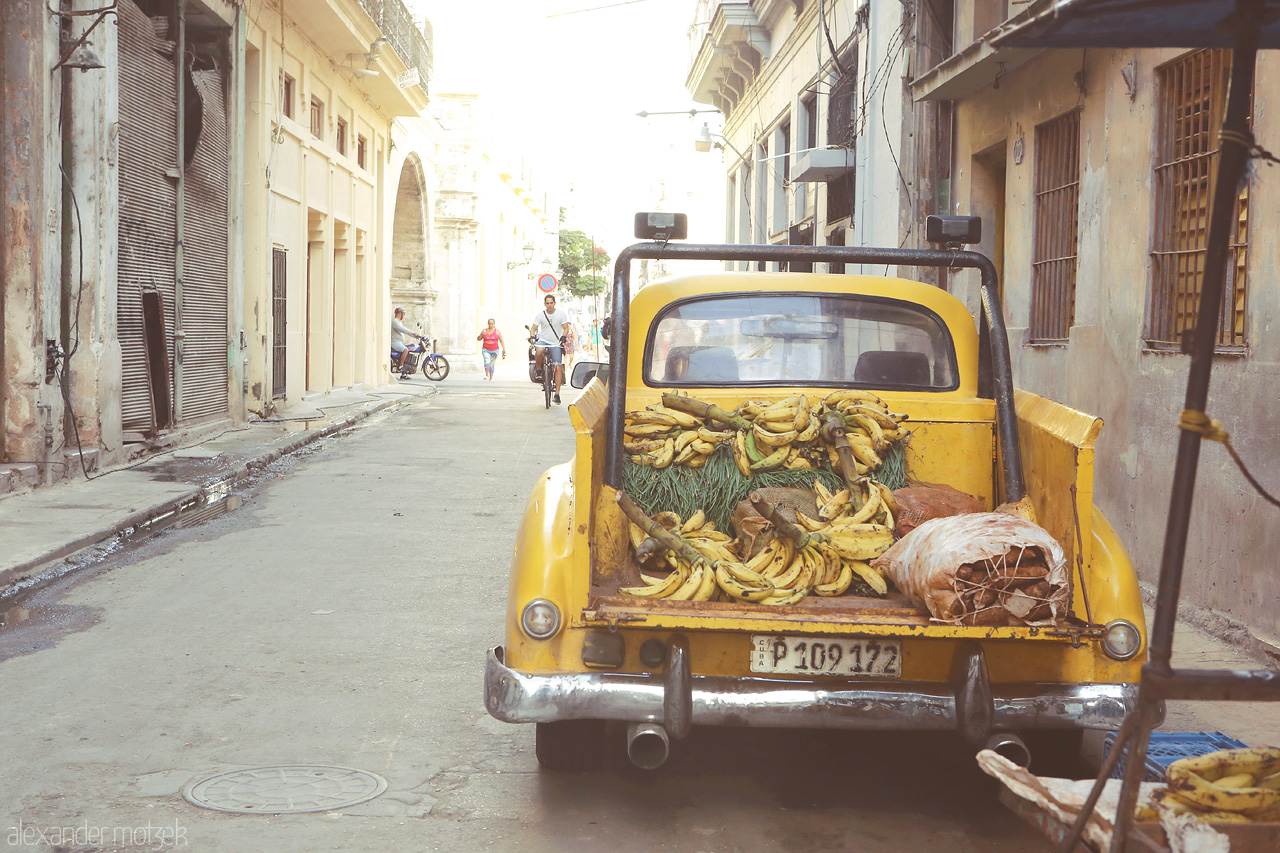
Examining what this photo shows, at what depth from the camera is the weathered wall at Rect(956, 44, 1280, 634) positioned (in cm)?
641

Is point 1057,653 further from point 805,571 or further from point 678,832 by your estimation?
point 678,832

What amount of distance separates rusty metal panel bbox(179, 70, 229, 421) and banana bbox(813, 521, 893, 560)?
478 inches

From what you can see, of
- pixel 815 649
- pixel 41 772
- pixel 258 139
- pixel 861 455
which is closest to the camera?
pixel 815 649

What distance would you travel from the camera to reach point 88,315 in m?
12.0

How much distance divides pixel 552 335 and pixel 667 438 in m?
19.3

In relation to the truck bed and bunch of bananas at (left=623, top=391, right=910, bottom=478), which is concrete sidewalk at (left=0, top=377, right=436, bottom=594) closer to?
bunch of bananas at (left=623, top=391, right=910, bottom=478)

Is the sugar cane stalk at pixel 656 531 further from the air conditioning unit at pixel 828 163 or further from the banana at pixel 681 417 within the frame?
the air conditioning unit at pixel 828 163

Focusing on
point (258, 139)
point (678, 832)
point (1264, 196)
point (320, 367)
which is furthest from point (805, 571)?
point (320, 367)

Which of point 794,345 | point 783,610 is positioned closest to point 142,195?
point 794,345

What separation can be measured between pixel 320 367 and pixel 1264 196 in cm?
1963

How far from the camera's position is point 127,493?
1084 cm

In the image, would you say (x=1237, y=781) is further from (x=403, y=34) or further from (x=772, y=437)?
(x=403, y=34)

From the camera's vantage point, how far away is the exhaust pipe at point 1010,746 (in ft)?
12.5

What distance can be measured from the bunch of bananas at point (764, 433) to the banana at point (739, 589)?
0.76 meters
